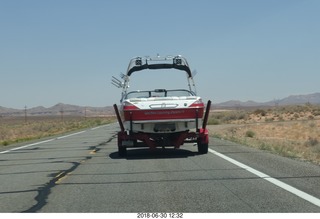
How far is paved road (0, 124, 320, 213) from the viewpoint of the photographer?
26.8ft

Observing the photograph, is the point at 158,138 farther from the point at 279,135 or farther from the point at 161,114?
the point at 279,135

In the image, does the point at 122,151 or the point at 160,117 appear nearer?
the point at 160,117

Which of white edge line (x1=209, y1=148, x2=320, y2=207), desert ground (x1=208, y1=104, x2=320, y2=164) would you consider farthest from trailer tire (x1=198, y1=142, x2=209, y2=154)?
desert ground (x1=208, y1=104, x2=320, y2=164)

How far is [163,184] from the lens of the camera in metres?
10.4

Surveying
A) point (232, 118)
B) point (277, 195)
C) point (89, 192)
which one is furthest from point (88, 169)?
point (232, 118)

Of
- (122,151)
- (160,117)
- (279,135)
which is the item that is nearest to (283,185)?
(160,117)

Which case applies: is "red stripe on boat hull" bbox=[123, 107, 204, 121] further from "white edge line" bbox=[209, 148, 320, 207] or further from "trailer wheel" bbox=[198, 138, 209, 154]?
"white edge line" bbox=[209, 148, 320, 207]

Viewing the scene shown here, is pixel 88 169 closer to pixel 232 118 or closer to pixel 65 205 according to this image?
pixel 65 205

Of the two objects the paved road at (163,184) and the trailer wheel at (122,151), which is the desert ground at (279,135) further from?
the trailer wheel at (122,151)

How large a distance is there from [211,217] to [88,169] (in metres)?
6.66

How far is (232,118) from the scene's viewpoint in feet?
287

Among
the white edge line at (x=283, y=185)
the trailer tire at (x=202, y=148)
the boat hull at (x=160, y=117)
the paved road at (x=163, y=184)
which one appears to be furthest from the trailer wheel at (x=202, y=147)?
the white edge line at (x=283, y=185)

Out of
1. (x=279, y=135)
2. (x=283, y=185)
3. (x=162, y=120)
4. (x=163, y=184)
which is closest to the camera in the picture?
(x=283, y=185)

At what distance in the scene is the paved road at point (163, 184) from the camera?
8.16 metres
